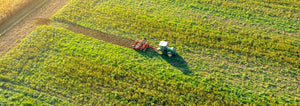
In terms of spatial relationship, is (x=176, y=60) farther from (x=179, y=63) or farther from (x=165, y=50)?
(x=165, y=50)

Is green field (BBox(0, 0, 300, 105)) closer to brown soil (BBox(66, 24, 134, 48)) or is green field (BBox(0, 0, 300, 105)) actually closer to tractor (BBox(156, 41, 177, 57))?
brown soil (BBox(66, 24, 134, 48))

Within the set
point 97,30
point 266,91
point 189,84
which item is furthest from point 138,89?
point 266,91

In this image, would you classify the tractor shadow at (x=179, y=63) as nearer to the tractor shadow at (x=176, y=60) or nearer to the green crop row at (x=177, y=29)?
the tractor shadow at (x=176, y=60)

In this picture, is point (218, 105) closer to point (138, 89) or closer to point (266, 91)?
point (266, 91)

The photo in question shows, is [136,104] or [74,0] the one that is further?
[74,0]

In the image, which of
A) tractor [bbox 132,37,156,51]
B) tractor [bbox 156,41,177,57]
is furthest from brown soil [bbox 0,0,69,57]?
tractor [bbox 156,41,177,57]

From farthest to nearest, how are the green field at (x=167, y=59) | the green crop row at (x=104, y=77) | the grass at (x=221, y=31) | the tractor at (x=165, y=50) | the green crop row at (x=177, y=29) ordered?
the green crop row at (x=177, y=29)
the tractor at (x=165, y=50)
the grass at (x=221, y=31)
the green field at (x=167, y=59)
the green crop row at (x=104, y=77)

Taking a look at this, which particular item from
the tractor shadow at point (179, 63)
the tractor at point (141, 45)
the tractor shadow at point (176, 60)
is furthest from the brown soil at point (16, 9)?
the tractor shadow at point (179, 63)
